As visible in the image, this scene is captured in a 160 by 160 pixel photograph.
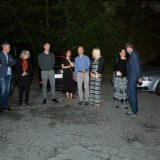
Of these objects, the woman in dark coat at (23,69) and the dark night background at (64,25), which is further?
the dark night background at (64,25)

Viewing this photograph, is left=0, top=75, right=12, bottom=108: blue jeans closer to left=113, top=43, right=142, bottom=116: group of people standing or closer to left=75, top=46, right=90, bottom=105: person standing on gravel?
left=75, top=46, right=90, bottom=105: person standing on gravel

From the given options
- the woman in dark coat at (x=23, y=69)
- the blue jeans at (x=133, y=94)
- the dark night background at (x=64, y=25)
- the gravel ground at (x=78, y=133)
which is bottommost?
the gravel ground at (x=78, y=133)

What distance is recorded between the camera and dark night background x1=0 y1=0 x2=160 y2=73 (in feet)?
56.6

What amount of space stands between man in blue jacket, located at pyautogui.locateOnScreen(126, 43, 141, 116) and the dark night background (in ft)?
25.2

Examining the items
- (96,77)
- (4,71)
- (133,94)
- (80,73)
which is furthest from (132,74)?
(4,71)

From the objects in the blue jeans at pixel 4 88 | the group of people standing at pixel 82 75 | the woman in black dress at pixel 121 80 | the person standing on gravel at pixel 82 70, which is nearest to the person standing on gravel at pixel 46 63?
the group of people standing at pixel 82 75

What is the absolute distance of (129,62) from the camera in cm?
948

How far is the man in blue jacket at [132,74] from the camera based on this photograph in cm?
934

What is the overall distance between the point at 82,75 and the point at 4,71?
232cm

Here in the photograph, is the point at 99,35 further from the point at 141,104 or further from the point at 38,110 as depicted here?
the point at 38,110

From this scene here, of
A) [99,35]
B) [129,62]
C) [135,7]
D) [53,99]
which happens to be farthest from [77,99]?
[135,7]

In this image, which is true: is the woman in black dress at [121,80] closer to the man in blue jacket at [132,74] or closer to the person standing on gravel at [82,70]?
the man in blue jacket at [132,74]

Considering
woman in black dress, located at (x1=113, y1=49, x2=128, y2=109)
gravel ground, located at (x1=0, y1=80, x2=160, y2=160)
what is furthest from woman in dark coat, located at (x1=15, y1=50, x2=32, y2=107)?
woman in black dress, located at (x1=113, y1=49, x2=128, y2=109)

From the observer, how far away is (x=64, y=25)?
1845 cm
